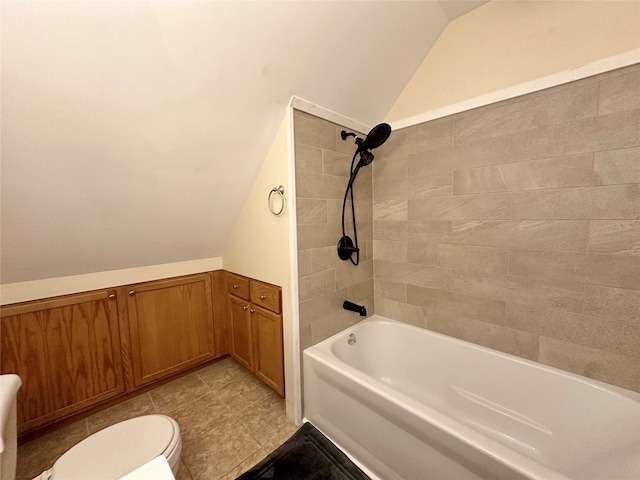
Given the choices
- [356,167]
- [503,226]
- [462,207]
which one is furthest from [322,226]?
[503,226]

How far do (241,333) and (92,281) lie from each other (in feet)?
3.53

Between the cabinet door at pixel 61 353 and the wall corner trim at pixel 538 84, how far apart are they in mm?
2474

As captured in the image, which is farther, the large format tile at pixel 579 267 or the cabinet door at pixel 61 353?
the cabinet door at pixel 61 353

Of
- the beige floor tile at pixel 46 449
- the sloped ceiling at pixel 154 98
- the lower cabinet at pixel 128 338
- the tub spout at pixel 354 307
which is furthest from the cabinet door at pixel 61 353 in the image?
the tub spout at pixel 354 307

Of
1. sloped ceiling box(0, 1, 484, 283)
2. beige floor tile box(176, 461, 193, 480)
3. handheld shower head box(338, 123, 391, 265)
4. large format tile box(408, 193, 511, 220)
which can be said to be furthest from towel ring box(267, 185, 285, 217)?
beige floor tile box(176, 461, 193, 480)

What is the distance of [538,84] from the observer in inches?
51.2

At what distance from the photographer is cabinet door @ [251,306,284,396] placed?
1710 millimetres

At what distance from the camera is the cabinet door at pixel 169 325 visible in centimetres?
186

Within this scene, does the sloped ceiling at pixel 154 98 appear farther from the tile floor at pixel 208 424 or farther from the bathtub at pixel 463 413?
the bathtub at pixel 463 413

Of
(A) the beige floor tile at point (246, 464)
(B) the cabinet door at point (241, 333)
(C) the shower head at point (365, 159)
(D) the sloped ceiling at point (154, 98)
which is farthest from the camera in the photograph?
(B) the cabinet door at point (241, 333)

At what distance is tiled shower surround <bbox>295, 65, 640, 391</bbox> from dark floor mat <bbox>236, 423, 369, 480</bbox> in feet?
1.76

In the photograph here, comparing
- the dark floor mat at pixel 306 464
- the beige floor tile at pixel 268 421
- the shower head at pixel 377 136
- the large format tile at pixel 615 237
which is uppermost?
the shower head at pixel 377 136

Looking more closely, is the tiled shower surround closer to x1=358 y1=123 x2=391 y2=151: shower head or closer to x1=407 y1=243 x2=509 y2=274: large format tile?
x1=407 y1=243 x2=509 y2=274: large format tile

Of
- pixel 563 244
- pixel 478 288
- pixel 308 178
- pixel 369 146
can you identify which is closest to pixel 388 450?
pixel 478 288
